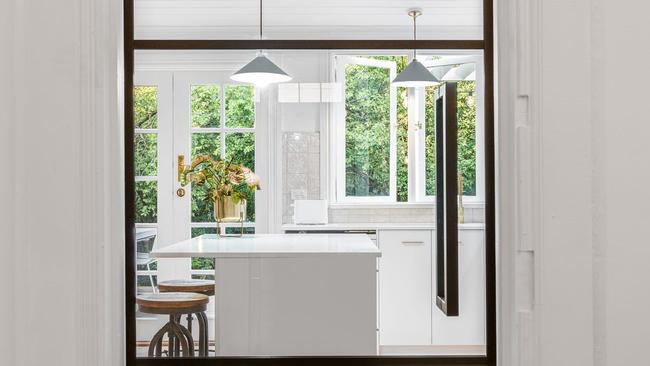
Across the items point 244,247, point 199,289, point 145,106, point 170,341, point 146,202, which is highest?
point 145,106

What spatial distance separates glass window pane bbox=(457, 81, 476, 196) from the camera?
1264 mm

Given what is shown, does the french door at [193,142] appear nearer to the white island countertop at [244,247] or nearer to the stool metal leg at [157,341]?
the white island countertop at [244,247]

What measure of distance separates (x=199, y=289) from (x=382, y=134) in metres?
0.58

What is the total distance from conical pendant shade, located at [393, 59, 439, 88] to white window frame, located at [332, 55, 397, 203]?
0.02 m

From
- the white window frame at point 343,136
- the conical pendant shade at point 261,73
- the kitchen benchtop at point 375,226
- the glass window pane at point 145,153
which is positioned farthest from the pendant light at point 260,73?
the kitchen benchtop at point 375,226

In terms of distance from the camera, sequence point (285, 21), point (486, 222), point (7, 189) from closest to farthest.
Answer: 1. point (7, 189)
2. point (486, 222)
3. point (285, 21)

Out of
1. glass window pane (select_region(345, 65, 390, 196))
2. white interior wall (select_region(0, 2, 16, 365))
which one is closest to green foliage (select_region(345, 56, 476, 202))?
glass window pane (select_region(345, 65, 390, 196))

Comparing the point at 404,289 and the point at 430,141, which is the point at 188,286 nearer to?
the point at 404,289

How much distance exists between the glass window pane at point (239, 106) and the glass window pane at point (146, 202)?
25 cm

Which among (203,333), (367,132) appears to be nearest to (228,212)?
(203,333)

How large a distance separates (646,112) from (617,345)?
1.43 feet

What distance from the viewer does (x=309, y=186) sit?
4.68 feet

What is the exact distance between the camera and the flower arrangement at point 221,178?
1.33 m

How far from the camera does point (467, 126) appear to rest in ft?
4.21
